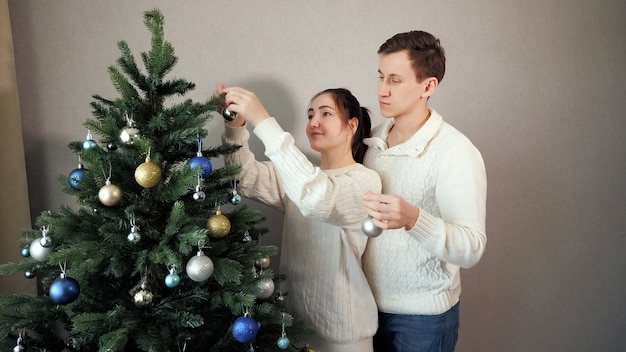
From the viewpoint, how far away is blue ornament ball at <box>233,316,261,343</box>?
36.7 inches

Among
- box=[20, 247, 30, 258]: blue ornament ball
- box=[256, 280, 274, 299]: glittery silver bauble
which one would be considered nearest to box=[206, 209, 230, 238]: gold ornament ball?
box=[256, 280, 274, 299]: glittery silver bauble

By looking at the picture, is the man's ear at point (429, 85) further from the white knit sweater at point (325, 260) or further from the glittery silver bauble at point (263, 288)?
the glittery silver bauble at point (263, 288)

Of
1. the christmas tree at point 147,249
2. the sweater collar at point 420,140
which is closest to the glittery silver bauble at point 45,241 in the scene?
the christmas tree at point 147,249

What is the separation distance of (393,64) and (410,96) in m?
0.11

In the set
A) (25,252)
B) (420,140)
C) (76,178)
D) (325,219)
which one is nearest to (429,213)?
(420,140)

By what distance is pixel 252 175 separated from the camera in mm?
1303

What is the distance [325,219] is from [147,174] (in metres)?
0.46

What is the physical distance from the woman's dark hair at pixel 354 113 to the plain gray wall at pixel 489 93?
0.26 meters

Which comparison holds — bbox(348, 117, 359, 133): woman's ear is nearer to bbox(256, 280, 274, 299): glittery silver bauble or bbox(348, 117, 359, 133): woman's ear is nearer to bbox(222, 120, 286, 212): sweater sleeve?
bbox(222, 120, 286, 212): sweater sleeve

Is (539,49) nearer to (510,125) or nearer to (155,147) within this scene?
(510,125)

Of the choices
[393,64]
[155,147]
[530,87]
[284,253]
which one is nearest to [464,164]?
[393,64]

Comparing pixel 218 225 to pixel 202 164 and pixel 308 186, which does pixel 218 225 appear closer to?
pixel 202 164

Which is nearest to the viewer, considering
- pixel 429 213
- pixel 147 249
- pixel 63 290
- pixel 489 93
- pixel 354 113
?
pixel 63 290

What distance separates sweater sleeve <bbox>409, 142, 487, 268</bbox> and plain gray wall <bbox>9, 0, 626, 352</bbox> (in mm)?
593
